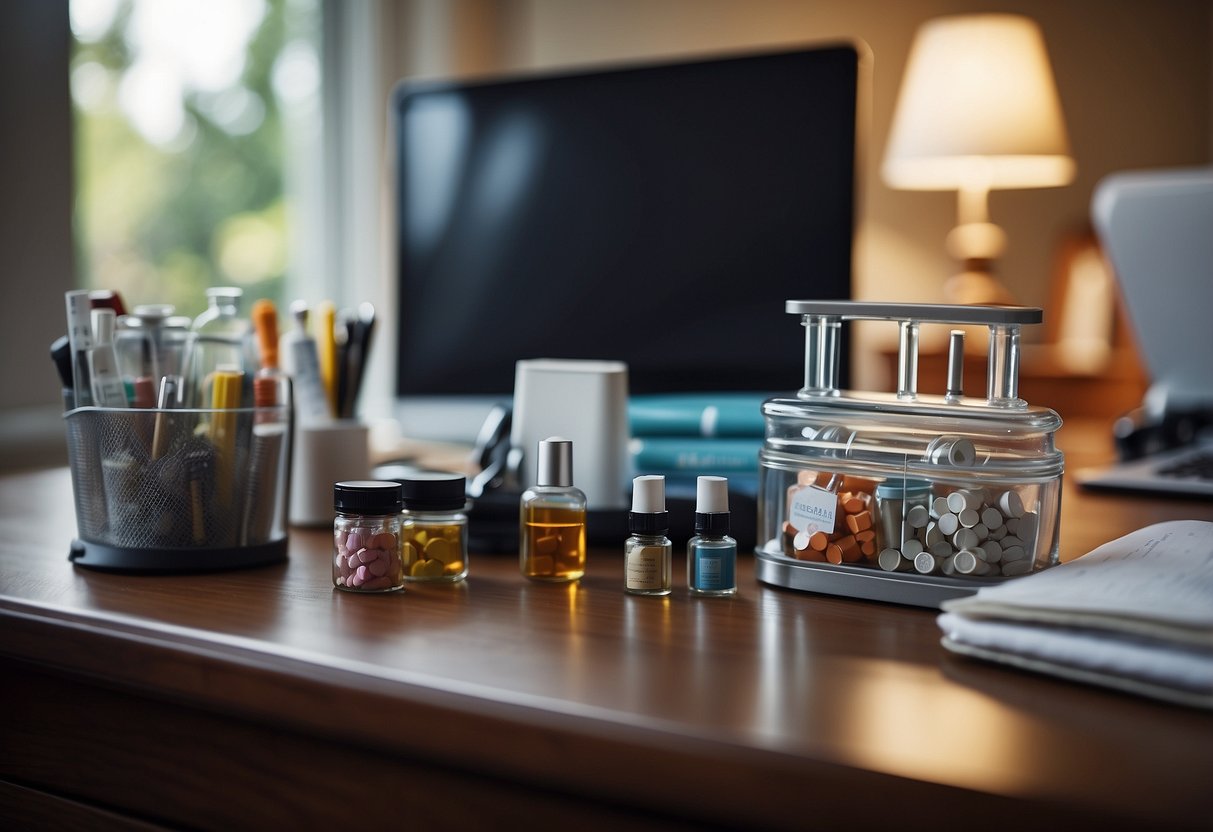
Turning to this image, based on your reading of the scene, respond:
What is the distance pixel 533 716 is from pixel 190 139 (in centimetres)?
174

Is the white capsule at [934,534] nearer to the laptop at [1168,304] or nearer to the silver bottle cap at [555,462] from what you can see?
the silver bottle cap at [555,462]

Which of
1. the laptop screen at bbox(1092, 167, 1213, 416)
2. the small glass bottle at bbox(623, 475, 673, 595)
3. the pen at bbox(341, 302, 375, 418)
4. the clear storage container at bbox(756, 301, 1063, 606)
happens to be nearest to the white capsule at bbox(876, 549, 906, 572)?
the clear storage container at bbox(756, 301, 1063, 606)

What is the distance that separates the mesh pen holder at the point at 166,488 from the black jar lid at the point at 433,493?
0.40 feet

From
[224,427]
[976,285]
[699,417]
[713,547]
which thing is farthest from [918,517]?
[976,285]

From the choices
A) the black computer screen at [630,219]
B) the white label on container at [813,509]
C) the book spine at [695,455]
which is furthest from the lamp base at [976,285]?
the white label on container at [813,509]

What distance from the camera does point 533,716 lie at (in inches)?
19.2

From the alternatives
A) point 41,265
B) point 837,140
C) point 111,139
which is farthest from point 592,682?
point 111,139

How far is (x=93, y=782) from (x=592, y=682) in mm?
335

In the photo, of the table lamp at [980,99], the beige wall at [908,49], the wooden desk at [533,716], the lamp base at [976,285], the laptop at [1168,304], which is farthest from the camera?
the beige wall at [908,49]

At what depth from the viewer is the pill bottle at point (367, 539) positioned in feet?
2.31

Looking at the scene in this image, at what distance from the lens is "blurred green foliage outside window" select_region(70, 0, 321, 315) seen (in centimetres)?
178

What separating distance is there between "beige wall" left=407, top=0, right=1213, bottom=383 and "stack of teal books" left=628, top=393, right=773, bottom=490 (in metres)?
1.89

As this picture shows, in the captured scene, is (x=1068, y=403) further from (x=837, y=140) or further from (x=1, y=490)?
(x=1, y=490)

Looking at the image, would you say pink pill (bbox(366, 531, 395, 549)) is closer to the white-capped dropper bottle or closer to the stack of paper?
the white-capped dropper bottle
